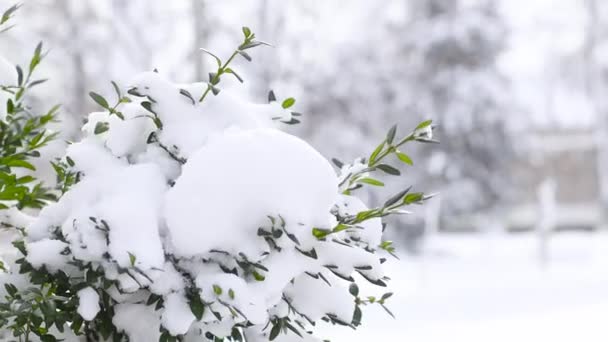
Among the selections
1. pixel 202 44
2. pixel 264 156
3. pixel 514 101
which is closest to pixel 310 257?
pixel 264 156

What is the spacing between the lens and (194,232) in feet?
3.64

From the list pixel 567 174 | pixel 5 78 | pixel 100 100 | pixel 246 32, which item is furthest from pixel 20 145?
pixel 567 174

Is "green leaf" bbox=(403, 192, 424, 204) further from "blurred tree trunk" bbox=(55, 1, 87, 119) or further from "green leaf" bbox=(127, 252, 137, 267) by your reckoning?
"blurred tree trunk" bbox=(55, 1, 87, 119)

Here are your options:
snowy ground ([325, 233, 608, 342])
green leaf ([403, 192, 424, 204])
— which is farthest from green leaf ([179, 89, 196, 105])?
snowy ground ([325, 233, 608, 342])

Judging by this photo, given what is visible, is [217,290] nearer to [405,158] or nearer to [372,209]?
[372,209]

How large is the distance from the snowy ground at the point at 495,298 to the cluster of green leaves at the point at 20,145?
152 inches

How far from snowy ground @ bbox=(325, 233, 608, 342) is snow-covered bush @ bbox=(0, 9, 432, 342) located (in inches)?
163

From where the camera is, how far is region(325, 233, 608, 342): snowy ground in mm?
5840

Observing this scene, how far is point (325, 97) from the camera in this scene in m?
12.8

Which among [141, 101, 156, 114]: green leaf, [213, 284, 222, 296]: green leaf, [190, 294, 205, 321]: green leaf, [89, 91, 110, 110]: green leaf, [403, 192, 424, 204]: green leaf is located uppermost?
[403, 192, 424, 204]: green leaf

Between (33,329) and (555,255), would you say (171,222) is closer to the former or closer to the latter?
(33,329)

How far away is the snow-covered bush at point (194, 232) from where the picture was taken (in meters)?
1.09

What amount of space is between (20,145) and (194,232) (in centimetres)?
72

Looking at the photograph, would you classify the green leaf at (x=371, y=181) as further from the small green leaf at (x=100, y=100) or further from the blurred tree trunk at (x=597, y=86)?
the blurred tree trunk at (x=597, y=86)
